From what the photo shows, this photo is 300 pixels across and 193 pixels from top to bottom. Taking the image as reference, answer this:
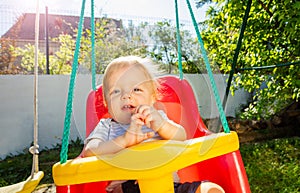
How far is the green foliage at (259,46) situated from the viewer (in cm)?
226

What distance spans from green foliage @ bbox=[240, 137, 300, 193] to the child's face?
5.01ft

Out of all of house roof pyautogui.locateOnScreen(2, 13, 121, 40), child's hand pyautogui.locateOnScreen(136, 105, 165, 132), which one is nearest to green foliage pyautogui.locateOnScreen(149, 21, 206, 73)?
child's hand pyautogui.locateOnScreen(136, 105, 165, 132)

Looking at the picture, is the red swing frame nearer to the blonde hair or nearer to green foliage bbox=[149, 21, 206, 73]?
green foliage bbox=[149, 21, 206, 73]

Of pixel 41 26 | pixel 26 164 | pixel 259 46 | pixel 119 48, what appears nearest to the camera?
pixel 119 48

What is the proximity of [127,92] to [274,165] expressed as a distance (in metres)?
2.14

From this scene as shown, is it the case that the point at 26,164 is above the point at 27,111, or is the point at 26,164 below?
below

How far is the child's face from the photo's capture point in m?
0.72

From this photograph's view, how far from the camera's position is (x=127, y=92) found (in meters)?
0.73

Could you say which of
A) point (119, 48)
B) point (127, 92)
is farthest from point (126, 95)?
point (119, 48)

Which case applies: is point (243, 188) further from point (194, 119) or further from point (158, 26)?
point (158, 26)

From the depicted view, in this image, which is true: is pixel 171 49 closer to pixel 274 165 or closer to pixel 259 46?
pixel 259 46

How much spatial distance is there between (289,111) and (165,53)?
3.14 meters

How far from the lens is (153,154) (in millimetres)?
642

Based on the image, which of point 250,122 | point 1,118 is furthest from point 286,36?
point 1,118
